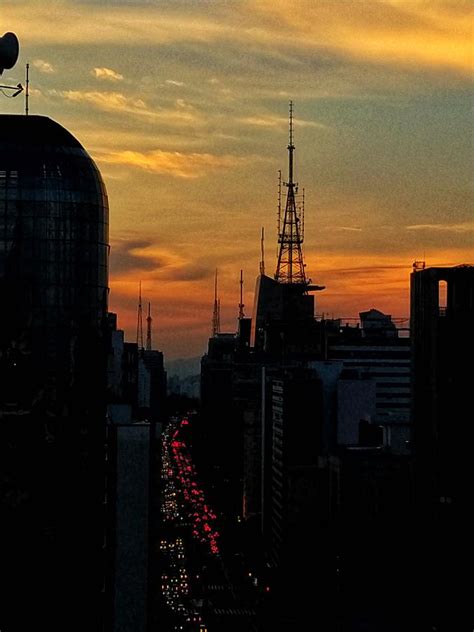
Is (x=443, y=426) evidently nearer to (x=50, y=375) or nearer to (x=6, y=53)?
(x=50, y=375)

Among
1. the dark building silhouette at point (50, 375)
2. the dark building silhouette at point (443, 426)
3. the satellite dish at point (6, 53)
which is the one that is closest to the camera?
the satellite dish at point (6, 53)

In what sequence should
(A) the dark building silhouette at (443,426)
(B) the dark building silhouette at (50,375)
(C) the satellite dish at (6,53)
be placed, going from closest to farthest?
(C) the satellite dish at (6,53)
(B) the dark building silhouette at (50,375)
(A) the dark building silhouette at (443,426)

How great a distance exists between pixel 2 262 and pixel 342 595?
164 ft

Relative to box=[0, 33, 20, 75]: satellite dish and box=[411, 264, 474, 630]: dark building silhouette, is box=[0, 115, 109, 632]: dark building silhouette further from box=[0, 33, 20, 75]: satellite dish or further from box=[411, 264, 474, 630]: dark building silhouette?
box=[0, 33, 20, 75]: satellite dish

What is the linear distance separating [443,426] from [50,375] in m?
32.9

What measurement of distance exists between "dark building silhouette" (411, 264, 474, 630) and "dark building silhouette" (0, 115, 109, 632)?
2693cm

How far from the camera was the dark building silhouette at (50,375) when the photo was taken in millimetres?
98250

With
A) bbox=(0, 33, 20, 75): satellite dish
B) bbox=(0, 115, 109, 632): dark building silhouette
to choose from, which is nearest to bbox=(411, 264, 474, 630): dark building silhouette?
bbox=(0, 115, 109, 632): dark building silhouette

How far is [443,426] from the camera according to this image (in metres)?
111

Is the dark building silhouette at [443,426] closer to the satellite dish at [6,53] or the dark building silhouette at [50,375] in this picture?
the dark building silhouette at [50,375]

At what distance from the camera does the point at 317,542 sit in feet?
484

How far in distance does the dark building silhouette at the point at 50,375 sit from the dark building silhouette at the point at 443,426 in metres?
26.9

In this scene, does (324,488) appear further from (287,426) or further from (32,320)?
(32,320)

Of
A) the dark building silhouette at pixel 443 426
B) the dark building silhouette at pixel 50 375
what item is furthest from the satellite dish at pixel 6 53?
the dark building silhouette at pixel 443 426
